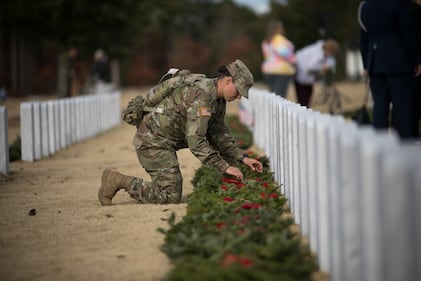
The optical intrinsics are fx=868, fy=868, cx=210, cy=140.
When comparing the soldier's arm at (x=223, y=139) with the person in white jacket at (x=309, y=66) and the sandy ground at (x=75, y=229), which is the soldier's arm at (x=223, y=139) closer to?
the sandy ground at (x=75, y=229)

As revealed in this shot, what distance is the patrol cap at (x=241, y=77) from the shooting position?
24.8 ft

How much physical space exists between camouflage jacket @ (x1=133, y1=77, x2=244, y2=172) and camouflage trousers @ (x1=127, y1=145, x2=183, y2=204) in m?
0.10

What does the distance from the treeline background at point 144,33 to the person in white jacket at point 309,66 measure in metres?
2.83

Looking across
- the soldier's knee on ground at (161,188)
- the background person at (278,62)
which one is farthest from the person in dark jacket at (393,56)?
the background person at (278,62)

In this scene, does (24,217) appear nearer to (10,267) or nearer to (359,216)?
(10,267)

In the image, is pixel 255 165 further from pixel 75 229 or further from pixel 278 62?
pixel 278 62

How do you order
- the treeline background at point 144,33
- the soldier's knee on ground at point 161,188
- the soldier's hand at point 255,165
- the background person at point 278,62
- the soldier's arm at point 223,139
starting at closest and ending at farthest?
the soldier's hand at point 255,165 → the soldier's knee on ground at point 161,188 → the soldier's arm at point 223,139 → the background person at point 278,62 → the treeline background at point 144,33

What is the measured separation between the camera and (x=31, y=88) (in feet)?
139

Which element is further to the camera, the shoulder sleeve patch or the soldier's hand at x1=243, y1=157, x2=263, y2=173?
→ the soldier's hand at x1=243, y1=157, x2=263, y2=173

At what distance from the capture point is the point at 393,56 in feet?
30.7

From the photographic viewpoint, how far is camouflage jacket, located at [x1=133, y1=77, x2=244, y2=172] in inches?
305

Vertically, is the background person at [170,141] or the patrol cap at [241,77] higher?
the patrol cap at [241,77]

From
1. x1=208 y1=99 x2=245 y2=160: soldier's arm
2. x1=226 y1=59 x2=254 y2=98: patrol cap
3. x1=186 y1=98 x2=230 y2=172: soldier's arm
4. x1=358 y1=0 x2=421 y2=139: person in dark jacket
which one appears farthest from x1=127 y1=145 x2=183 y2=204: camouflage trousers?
x1=358 y1=0 x2=421 y2=139: person in dark jacket

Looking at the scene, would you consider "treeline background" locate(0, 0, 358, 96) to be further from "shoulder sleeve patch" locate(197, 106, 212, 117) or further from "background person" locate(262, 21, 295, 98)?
"shoulder sleeve patch" locate(197, 106, 212, 117)
